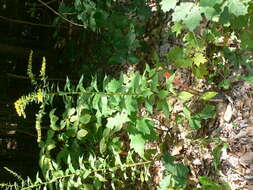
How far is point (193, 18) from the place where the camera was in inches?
68.4

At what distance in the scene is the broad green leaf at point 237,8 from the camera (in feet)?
5.35

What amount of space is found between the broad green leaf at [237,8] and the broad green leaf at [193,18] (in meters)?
0.14

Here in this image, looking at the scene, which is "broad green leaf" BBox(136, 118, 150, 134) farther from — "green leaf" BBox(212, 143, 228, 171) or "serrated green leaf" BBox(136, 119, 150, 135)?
"green leaf" BBox(212, 143, 228, 171)

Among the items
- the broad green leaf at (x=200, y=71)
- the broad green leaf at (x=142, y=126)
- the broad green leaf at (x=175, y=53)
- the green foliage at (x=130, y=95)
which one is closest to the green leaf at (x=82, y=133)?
the green foliage at (x=130, y=95)

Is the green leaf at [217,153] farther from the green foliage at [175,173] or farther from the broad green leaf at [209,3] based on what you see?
the broad green leaf at [209,3]

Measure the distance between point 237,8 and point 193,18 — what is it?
199 millimetres

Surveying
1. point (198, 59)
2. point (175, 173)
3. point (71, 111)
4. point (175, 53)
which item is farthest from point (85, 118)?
point (198, 59)

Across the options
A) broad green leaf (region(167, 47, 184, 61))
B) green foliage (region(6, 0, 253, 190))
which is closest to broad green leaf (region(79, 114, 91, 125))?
green foliage (region(6, 0, 253, 190))

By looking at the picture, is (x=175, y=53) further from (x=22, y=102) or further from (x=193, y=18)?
(x=22, y=102)

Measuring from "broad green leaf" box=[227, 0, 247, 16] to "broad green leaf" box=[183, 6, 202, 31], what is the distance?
0.14 meters

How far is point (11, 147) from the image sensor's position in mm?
3676

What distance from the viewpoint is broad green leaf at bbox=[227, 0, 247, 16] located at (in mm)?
1632

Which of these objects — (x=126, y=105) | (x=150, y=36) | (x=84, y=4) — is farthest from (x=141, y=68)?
(x=126, y=105)

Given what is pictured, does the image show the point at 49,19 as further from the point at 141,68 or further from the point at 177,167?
the point at 177,167
